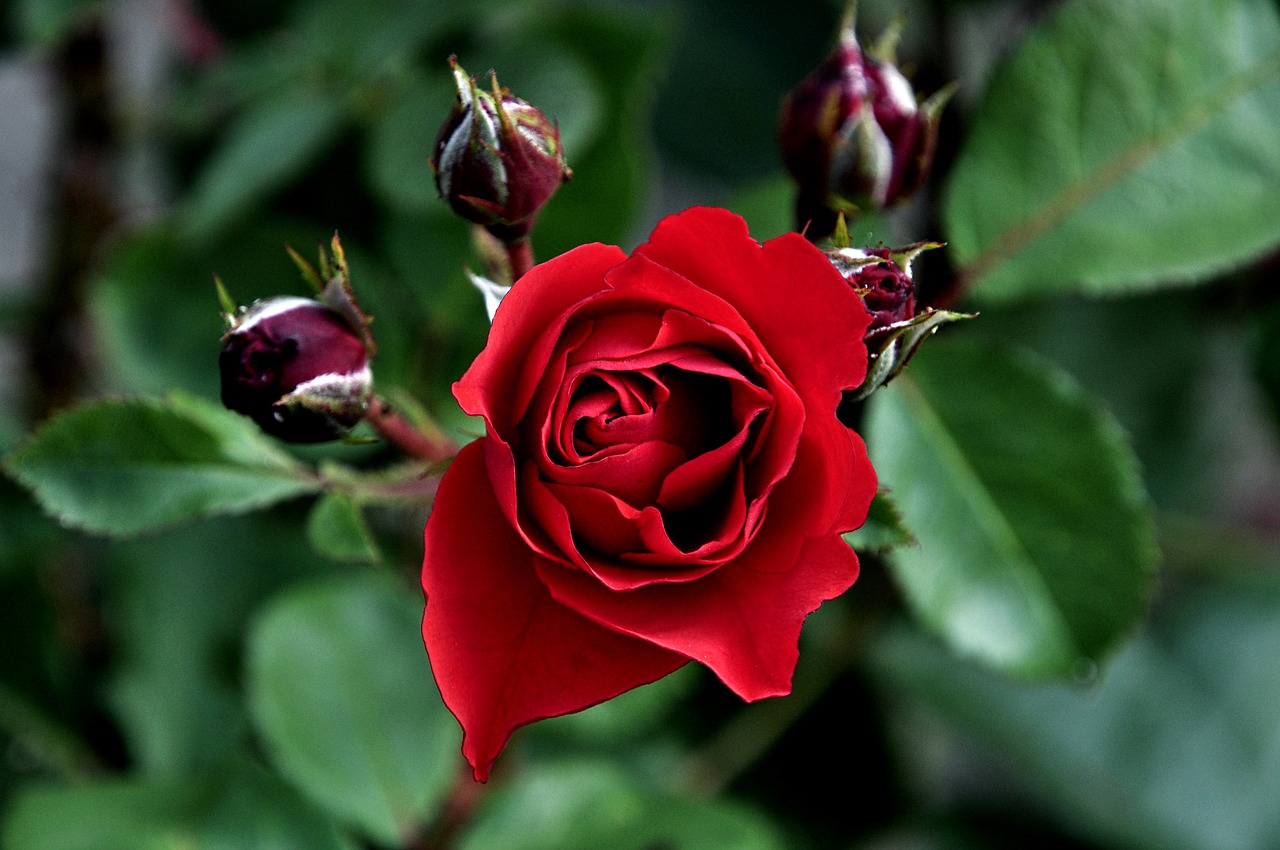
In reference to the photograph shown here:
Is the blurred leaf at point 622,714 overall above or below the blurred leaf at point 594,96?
below

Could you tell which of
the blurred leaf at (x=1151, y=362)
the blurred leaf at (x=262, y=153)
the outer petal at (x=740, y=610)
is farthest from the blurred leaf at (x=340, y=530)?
the blurred leaf at (x=1151, y=362)

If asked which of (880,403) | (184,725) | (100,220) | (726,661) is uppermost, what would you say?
(726,661)

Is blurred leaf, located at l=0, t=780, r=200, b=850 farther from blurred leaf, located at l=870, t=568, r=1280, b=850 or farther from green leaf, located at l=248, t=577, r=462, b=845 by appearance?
blurred leaf, located at l=870, t=568, r=1280, b=850

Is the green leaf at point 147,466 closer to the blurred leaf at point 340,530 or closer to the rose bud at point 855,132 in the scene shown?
the blurred leaf at point 340,530

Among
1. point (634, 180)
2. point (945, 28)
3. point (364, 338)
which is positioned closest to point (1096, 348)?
point (945, 28)

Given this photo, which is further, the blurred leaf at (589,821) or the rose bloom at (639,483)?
the blurred leaf at (589,821)

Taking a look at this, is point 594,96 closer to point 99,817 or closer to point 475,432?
point 475,432

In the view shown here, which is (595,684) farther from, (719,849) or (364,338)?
(719,849)

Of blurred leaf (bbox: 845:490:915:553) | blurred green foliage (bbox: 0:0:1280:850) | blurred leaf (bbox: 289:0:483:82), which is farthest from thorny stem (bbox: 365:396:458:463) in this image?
blurred leaf (bbox: 289:0:483:82)
